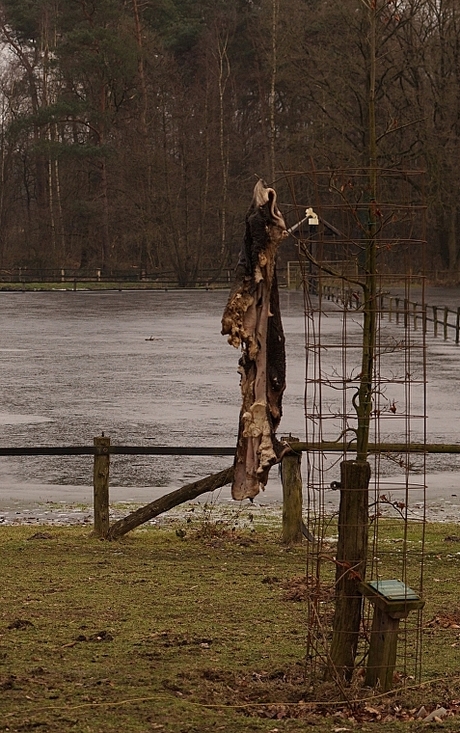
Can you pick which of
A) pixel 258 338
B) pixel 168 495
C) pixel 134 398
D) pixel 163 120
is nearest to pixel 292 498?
pixel 168 495

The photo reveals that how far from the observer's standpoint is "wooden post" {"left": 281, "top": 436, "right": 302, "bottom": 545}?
10.2m

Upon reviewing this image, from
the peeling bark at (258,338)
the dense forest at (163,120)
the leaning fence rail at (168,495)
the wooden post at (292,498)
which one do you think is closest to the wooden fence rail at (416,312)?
the peeling bark at (258,338)

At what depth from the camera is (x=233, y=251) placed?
78688 millimetres

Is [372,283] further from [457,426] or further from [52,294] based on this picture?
[52,294]

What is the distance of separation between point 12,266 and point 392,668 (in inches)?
2904

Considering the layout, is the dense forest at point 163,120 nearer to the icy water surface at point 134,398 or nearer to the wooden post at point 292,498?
the icy water surface at point 134,398

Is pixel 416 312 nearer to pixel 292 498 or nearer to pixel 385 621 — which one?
pixel 385 621

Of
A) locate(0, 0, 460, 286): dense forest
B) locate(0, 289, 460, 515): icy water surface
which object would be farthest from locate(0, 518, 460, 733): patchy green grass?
locate(0, 0, 460, 286): dense forest

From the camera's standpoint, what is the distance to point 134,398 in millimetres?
22656

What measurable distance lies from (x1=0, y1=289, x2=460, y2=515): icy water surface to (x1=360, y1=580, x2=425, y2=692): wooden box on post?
23.4ft

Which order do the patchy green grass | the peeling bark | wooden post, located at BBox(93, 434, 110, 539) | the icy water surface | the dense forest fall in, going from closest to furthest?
the patchy green grass, the peeling bark, wooden post, located at BBox(93, 434, 110, 539), the icy water surface, the dense forest

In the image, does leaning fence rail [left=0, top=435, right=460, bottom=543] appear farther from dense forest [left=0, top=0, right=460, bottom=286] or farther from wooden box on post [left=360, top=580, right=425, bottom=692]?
dense forest [left=0, top=0, right=460, bottom=286]

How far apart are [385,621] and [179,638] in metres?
1.73

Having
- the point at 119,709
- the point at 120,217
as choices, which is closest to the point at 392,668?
the point at 119,709
